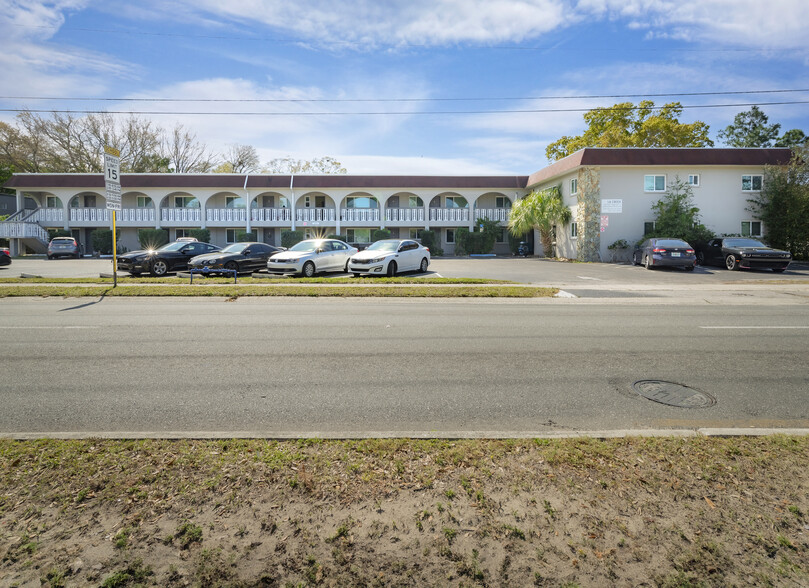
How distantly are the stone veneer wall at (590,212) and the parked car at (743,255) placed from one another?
557 cm

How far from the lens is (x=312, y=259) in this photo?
66.7ft

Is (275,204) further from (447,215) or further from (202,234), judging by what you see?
(447,215)

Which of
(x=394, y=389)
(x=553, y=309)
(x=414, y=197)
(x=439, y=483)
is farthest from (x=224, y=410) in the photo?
(x=414, y=197)

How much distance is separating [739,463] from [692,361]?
3.71m

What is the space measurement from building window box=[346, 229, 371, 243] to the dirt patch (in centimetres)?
3967

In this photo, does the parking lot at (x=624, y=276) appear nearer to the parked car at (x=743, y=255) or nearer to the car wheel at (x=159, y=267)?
the parked car at (x=743, y=255)

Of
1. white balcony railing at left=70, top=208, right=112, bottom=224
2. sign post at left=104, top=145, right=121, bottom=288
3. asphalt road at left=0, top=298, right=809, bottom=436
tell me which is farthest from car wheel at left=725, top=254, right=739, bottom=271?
white balcony railing at left=70, top=208, right=112, bottom=224

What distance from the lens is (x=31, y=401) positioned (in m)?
5.09

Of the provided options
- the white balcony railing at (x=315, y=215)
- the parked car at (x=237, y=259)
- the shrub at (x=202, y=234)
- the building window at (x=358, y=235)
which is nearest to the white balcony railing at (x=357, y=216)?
the white balcony railing at (x=315, y=215)

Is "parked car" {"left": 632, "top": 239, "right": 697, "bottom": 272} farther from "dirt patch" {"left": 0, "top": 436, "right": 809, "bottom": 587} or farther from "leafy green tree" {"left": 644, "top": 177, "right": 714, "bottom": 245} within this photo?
"dirt patch" {"left": 0, "top": 436, "right": 809, "bottom": 587}

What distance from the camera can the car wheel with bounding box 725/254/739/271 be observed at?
2414 centimetres

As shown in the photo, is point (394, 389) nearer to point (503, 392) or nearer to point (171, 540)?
point (503, 392)

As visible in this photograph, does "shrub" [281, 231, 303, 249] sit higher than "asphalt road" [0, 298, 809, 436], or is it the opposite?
"shrub" [281, 231, 303, 249]

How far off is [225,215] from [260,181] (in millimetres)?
4014
